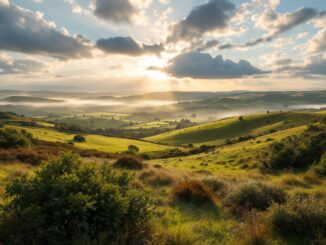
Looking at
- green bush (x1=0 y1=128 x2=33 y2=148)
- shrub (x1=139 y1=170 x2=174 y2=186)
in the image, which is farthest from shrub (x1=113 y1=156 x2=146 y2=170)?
green bush (x1=0 y1=128 x2=33 y2=148)

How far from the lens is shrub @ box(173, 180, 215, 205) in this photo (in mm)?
11047

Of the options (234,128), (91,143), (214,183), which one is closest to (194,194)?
(214,183)

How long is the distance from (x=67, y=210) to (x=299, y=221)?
6.57 metres

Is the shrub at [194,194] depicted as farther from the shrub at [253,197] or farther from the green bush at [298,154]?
the green bush at [298,154]

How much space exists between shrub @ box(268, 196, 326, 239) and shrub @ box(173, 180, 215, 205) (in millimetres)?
3630

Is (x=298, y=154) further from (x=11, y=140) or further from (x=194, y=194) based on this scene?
(x=11, y=140)

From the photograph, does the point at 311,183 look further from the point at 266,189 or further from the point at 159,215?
the point at 159,215

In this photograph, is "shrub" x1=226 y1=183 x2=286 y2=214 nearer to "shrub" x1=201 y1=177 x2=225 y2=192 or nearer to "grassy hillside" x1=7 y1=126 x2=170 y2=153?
"shrub" x1=201 y1=177 x2=225 y2=192

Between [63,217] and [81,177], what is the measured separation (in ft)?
3.80

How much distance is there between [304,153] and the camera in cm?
2831

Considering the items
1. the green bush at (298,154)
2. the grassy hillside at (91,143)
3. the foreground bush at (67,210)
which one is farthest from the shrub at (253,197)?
the grassy hillside at (91,143)

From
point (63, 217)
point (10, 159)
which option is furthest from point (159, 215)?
point (10, 159)

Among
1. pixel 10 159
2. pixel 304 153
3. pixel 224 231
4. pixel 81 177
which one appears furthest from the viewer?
pixel 304 153

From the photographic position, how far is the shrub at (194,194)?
36.2 feet
